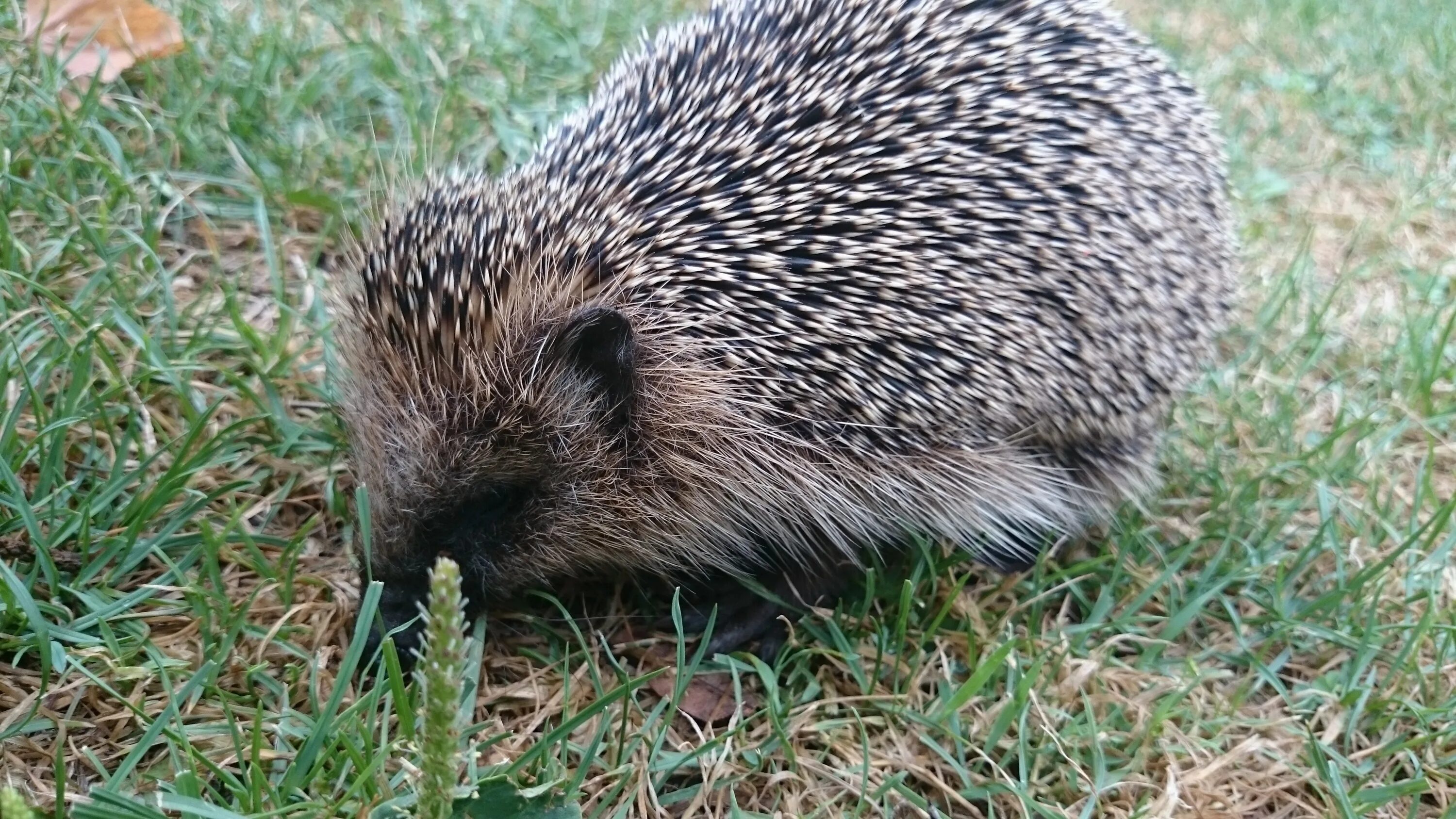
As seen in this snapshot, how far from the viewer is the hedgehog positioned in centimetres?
306

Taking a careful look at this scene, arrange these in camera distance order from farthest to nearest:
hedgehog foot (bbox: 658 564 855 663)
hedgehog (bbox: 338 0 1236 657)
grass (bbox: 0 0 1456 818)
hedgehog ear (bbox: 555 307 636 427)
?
hedgehog foot (bbox: 658 564 855 663)
hedgehog (bbox: 338 0 1236 657)
hedgehog ear (bbox: 555 307 636 427)
grass (bbox: 0 0 1456 818)

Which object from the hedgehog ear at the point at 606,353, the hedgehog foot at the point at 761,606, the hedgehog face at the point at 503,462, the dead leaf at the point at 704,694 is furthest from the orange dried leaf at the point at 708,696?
the hedgehog ear at the point at 606,353

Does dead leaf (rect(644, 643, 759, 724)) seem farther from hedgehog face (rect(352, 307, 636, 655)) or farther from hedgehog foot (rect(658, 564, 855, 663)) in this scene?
hedgehog face (rect(352, 307, 636, 655))

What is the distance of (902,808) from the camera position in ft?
9.57

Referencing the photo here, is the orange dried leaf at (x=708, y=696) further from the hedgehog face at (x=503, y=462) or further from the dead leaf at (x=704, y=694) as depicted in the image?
the hedgehog face at (x=503, y=462)

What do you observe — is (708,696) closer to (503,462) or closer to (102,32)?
(503,462)

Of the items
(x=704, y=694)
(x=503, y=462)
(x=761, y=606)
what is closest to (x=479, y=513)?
(x=503, y=462)

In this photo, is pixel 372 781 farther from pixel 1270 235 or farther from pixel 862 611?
pixel 1270 235

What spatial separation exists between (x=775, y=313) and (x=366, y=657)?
156 centimetres

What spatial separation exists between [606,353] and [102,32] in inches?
116

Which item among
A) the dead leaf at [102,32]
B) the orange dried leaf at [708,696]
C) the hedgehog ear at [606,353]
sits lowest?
the orange dried leaf at [708,696]

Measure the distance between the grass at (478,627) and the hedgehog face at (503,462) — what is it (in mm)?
274

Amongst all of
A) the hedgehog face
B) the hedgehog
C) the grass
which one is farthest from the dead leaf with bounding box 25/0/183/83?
the hedgehog face

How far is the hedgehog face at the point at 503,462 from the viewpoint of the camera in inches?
117
